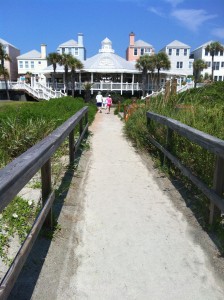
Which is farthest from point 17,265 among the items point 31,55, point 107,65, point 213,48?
point 31,55

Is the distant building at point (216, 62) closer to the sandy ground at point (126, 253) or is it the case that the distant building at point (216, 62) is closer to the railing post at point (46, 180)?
the sandy ground at point (126, 253)

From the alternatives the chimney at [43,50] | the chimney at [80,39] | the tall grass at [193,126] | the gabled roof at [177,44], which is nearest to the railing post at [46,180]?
the tall grass at [193,126]

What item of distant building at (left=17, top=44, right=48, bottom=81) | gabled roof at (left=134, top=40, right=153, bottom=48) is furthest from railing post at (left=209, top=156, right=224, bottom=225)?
distant building at (left=17, top=44, right=48, bottom=81)

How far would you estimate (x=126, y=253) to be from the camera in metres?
3.29

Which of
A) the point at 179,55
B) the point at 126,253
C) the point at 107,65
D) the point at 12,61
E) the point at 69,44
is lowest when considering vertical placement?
the point at 126,253

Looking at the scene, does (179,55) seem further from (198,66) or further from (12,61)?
(12,61)

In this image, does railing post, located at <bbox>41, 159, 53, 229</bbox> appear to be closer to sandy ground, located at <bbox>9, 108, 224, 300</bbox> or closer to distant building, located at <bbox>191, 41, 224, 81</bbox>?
sandy ground, located at <bbox>9, 108, 224, 300</bbox>

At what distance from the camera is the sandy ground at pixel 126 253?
2.72 metres

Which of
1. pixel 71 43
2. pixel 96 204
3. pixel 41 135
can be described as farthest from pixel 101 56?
pixel 96 204

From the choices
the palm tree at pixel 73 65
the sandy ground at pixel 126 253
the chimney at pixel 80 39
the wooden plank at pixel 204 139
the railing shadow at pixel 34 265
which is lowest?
the sandy ground at pixel 126 253

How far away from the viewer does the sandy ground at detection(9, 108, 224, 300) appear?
2725mm

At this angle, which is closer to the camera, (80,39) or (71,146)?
(71,146)

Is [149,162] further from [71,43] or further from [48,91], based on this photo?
[71,43]

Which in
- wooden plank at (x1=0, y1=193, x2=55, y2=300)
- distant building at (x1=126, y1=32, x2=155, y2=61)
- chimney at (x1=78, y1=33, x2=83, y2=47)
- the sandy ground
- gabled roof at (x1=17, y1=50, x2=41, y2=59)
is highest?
chimney at (x1=78, y1=33, x2=83, y2=47)
